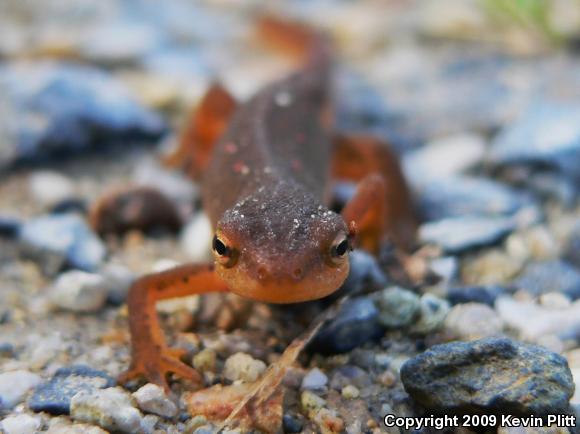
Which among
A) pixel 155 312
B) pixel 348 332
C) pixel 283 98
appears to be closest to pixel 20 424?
pixel 155 312

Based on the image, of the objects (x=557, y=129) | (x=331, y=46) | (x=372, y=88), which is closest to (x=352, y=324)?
(x=557, y=129)

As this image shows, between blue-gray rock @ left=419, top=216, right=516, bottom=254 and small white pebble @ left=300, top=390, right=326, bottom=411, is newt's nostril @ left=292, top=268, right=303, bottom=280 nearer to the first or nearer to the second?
small white pebble @ left=300, top=390, right=326, bottom=411

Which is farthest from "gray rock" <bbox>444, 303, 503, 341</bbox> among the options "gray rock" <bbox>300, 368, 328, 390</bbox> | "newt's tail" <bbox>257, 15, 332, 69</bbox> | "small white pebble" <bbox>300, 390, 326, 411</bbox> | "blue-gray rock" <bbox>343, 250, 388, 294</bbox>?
"newt's tail" <bbox>257, 15, 332, 69</bbox>

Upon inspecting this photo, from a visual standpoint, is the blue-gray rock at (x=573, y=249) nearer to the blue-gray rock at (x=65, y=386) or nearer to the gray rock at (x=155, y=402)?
the gray rock at (x=155, y=402)

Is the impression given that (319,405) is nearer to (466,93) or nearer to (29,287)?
(29,287)

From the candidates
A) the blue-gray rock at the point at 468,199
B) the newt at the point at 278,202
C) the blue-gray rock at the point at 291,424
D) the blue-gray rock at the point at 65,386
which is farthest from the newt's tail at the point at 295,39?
the blue-gray rock at the point at 291,424

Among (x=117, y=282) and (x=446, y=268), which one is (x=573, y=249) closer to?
(x=446, y=268)
